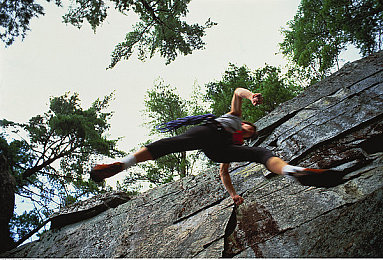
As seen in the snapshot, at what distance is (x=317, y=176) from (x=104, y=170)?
7.87ft

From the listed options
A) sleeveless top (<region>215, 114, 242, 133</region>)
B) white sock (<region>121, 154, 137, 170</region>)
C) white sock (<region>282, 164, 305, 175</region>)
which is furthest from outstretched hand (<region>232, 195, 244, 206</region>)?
white sock (<region>121, 154, 137, 170</region>)

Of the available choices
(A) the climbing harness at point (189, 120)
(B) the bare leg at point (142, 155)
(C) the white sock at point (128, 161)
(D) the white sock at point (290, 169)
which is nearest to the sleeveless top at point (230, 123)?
(A) the climbing harness at point (189, 120)

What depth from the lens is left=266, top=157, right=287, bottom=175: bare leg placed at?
2279 millimetres

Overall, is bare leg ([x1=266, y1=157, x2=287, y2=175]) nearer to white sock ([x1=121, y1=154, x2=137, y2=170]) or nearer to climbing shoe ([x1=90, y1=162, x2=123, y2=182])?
white sock ([x1=121, y1=154, x2=137, y2=170])

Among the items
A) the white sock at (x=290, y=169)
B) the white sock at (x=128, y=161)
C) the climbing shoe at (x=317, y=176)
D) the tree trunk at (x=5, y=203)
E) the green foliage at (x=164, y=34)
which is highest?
the green foliage at (x=164, y=34)

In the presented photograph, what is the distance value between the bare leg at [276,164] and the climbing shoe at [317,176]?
144 mm

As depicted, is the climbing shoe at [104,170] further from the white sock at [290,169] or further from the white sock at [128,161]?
the white sock at [290,169]

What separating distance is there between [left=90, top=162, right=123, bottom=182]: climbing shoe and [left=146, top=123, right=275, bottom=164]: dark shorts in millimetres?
475

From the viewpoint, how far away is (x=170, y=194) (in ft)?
16.4

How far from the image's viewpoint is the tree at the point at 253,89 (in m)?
10.4

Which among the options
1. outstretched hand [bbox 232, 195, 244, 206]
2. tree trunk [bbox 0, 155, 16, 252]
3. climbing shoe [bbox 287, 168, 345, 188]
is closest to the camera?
climbing shoe [bbox 287, 168, 345, 188]

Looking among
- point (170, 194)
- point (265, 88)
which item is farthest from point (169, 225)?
point (265, 88)

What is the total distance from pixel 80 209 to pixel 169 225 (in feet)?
9.96

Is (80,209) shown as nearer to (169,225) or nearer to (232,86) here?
(169,225)
